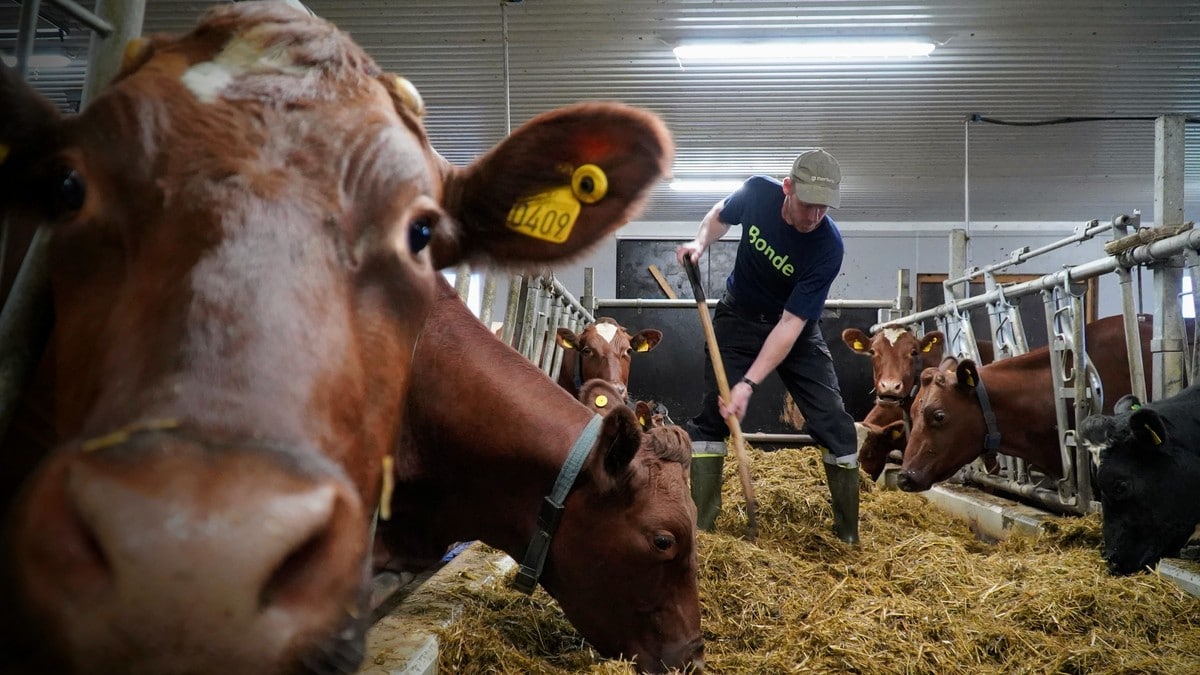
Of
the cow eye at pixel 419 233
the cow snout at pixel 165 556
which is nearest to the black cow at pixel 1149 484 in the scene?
the cow eye at pixel 419 233

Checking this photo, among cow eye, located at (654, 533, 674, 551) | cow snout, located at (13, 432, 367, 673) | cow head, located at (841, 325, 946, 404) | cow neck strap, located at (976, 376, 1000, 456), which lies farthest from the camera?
cow head, located at (841, 325, 946, 404)

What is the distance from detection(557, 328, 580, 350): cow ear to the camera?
838 centimetres

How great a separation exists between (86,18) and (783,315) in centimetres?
381

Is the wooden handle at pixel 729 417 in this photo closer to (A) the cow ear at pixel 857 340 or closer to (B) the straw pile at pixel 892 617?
(B) the straw pile at pixel 892 617

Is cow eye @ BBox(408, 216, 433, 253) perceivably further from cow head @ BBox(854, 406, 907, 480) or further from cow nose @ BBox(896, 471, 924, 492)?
cow head @ BBox(854, 406, 907, 480)

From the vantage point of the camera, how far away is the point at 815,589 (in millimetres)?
3867

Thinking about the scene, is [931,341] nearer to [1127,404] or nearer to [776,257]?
[1127,404]

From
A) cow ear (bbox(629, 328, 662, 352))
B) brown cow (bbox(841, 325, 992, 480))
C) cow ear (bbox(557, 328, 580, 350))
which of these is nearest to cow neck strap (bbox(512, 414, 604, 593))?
cow ear (bbox(557, 328, 580, 350))

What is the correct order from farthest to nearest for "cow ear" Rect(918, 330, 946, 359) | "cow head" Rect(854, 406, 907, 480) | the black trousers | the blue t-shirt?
"cow ear" Rect(918, 330, 946, 359) < "cow head" Rect(854, 406, 907, 480) < the black trousers < the blue t-shirt

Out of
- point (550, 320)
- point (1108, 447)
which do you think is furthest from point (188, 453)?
point (550, 320)

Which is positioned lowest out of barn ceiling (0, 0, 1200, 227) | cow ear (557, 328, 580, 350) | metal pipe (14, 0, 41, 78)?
cow ear (557, 328, 580, 350)

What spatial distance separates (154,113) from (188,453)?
67cm

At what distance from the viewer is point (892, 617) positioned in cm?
341

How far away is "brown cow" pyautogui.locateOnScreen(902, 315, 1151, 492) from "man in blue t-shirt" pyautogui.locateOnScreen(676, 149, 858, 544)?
1.86m
